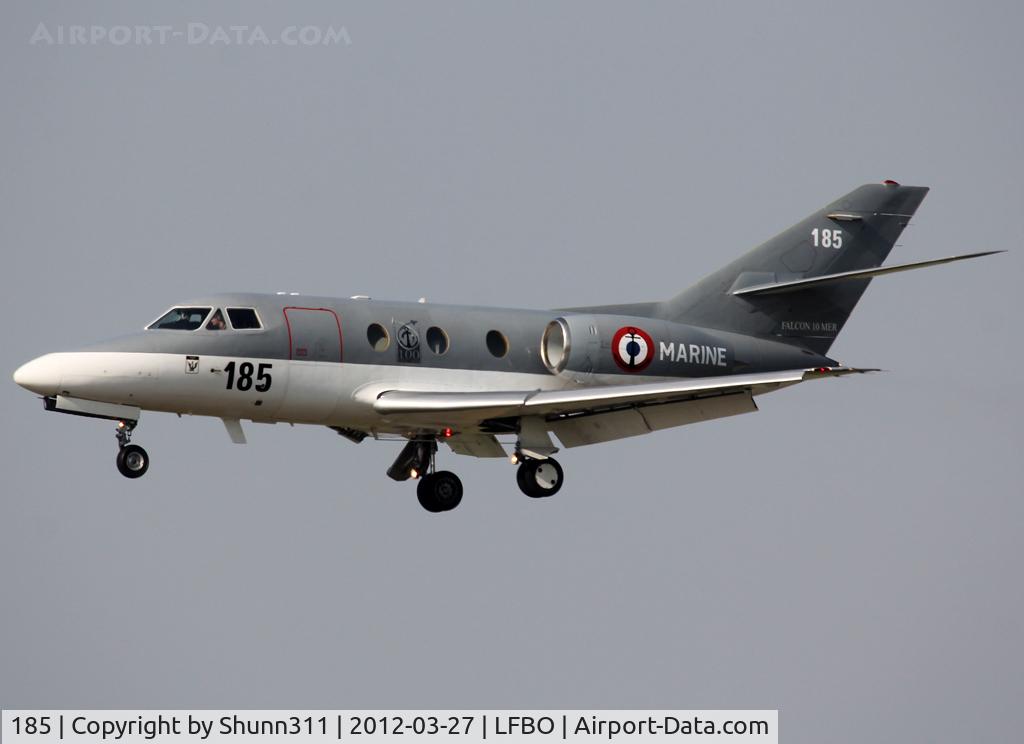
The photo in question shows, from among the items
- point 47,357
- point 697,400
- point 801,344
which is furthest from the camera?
point 801,344

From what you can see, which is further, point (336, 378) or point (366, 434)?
point (366, 434)

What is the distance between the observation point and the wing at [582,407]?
3434 centimetres

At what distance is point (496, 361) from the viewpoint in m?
36.3

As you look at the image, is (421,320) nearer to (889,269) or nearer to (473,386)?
(473,386)

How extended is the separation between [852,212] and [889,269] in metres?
3.78

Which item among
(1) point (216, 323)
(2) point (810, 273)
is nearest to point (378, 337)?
(1) point (216, 323)

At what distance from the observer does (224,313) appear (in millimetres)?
34125

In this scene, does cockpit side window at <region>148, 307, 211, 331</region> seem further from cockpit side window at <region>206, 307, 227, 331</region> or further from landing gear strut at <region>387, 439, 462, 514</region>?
landing gear strut at <region>387, 439, 462, 514</region>

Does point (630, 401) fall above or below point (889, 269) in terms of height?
below

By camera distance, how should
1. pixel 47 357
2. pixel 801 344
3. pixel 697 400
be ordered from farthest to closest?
pixel 801 344 → pixel 697 400 → pixel 47 357

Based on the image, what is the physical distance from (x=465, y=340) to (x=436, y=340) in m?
0.55

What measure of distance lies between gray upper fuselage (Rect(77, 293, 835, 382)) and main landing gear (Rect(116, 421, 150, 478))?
1.35 metres

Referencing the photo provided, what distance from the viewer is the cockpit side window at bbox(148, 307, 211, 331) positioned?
33.9 m

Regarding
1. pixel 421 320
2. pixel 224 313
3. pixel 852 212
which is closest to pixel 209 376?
pixel 224 313
